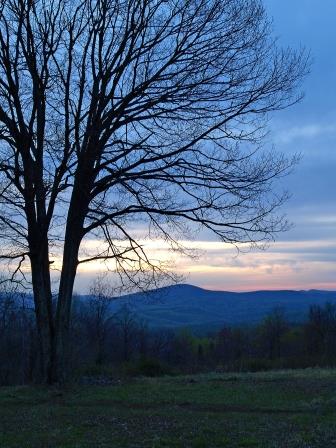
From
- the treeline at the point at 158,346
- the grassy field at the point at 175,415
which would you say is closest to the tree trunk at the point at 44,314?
the grassy field at the point at 175,415

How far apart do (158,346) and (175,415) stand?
60877mm

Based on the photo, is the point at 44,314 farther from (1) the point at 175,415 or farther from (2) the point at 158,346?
(2) the point at 158,346

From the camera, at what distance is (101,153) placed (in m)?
15.1

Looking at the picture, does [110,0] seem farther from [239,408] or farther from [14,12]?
[239,408]

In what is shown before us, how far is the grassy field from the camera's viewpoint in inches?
316

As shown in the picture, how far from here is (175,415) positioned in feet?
33.3

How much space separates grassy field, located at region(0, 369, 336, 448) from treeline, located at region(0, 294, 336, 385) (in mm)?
4936

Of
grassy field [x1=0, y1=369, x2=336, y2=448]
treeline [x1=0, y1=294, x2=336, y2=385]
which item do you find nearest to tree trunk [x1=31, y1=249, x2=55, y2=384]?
grassy field [x1=0, y1=369, x2=336, y2=448]

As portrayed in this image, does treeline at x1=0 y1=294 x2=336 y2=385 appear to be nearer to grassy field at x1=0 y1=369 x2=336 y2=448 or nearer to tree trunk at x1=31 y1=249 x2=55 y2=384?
tree trunk at x1=31 y1=249 x2=55 y2=384

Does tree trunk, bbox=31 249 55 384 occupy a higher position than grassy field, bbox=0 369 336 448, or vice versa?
tree trunk, bbox=31 249 55 384

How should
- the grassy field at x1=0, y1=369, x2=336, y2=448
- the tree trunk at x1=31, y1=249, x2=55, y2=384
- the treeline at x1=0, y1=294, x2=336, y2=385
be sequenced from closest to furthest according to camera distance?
the grassy field at x1=0, y1=369, x2=336, y2=448 < the tree trunk at x1=31, y1=249, x2=55, y2=384 < the treeline at x1=0, y1=294, x2=336, y2=385

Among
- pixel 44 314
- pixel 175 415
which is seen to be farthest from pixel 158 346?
pixel 175 415

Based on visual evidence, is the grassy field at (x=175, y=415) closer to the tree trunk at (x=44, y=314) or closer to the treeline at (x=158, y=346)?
the tree trunk at (x=44, y=314)

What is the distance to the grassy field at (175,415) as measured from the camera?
8.02 metres
